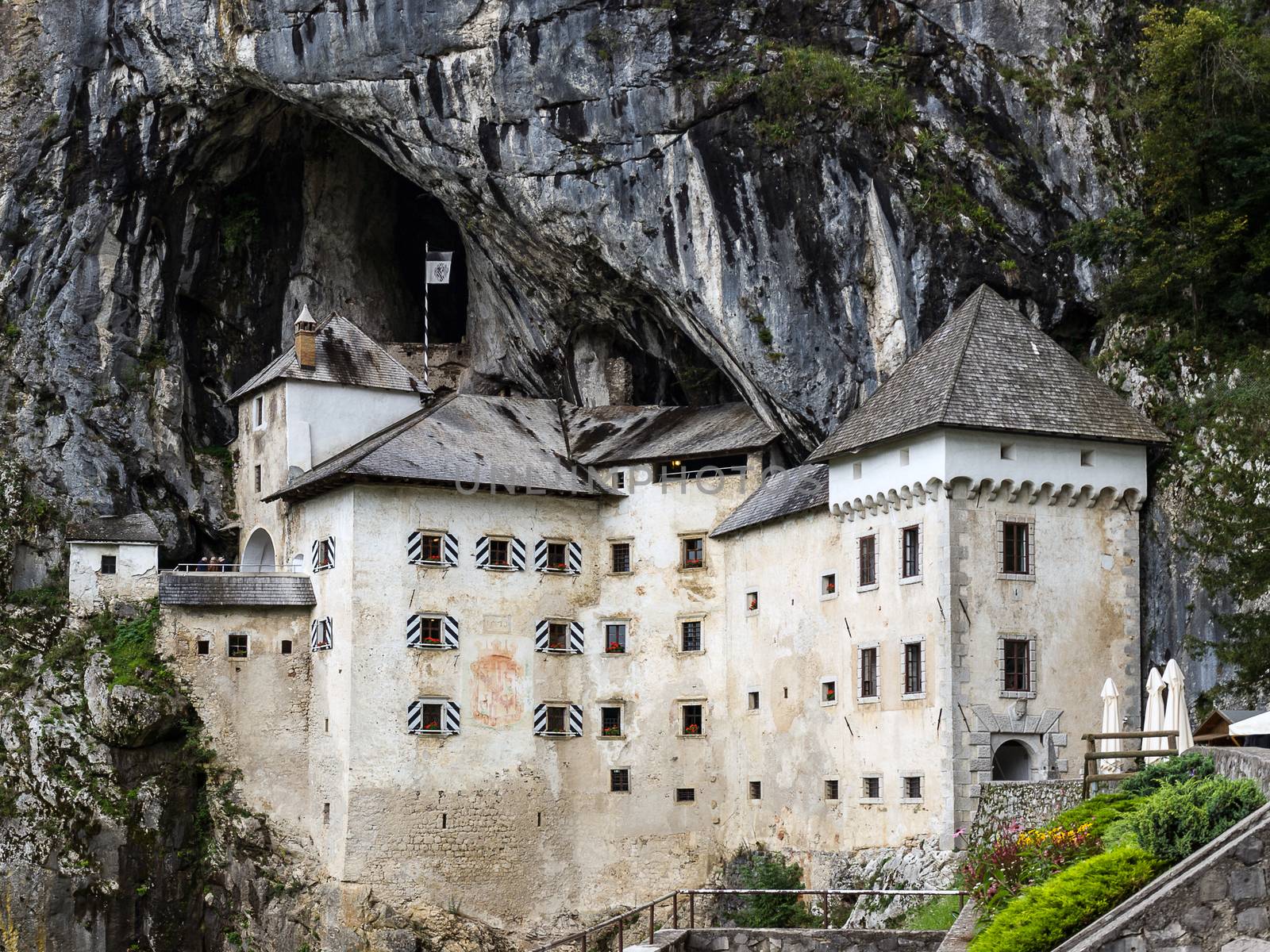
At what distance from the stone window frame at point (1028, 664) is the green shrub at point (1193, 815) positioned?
18.7 m

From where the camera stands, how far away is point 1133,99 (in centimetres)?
5175

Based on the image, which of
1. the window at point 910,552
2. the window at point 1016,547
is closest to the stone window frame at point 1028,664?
the window at point 1016,547

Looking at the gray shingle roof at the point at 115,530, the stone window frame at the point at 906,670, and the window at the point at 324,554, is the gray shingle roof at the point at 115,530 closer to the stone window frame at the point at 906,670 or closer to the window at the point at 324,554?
the window at the point at 324,554

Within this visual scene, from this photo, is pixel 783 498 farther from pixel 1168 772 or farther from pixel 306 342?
pixel 1168 772

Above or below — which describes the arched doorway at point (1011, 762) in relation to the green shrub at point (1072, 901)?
above

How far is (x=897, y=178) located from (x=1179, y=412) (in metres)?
9.65

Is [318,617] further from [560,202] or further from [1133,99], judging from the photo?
[1133,99]

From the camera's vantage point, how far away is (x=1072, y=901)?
25.9 m

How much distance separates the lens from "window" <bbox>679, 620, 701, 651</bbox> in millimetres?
56594

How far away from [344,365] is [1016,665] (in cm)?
2461

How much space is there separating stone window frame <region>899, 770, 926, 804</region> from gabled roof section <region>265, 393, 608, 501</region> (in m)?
14.7

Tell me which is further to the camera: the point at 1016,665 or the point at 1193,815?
the point at 1016,665

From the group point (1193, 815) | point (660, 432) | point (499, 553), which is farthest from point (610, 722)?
point (1193, 815)

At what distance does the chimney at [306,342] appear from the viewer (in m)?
61.4
